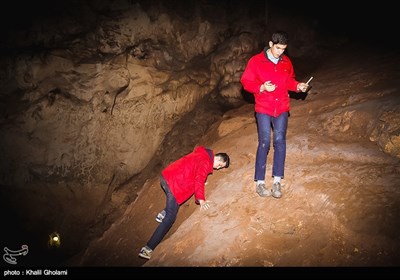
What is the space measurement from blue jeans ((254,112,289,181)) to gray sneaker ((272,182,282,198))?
150mm

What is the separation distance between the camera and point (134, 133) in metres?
7.19

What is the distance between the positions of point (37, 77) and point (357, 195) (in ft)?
21.3

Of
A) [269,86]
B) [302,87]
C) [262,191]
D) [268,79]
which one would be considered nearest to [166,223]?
[262,191]

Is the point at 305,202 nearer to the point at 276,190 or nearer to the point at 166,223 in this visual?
the point at 276,190

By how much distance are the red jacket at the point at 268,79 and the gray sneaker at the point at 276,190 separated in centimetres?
103

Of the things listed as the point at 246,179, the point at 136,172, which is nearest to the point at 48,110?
the point at 136,172

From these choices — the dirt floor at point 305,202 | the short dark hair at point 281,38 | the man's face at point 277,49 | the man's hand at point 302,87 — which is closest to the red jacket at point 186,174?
the dirt floor at point 305,202

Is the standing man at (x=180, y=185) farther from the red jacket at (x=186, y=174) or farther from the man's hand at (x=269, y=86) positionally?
the man's hand at (x=269, y=86)

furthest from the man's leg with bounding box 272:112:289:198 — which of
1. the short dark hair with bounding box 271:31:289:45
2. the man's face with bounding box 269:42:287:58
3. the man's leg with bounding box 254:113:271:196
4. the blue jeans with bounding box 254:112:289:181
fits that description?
the short dark hair with bounding box 271:31:289:45

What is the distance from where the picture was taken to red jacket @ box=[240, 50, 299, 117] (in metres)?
4.20

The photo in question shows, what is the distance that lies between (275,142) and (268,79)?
926mm

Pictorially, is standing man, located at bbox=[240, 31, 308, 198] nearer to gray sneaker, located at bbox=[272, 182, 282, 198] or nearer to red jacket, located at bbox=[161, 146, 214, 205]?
gray sneaker, located at bbox=[272, 182, 282, 198]

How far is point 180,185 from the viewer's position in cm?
464

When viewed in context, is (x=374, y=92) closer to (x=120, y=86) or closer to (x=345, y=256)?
(x=345, y=256)
